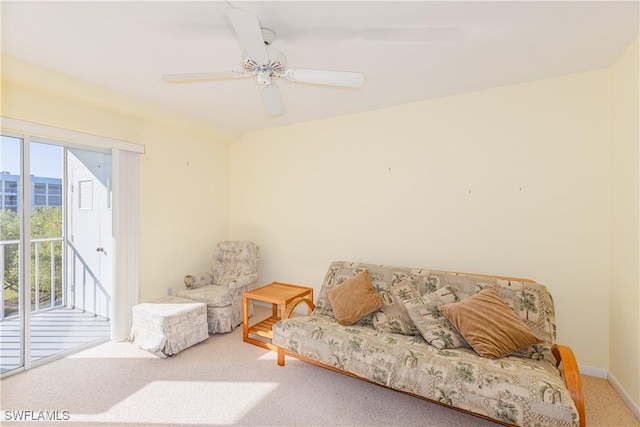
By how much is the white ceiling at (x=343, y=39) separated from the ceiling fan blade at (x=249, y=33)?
270mm

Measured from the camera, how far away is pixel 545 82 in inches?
100

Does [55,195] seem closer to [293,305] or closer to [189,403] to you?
[189,403]

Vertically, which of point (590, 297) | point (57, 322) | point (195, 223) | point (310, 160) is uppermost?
point (310, 160)

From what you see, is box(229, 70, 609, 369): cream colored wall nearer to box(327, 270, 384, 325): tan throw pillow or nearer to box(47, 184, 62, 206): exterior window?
box(327, 270, 384, 325): tan throw pillow

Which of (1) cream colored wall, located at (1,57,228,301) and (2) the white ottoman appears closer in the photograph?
(1) cream colored wall, located at (1,57,228,301)

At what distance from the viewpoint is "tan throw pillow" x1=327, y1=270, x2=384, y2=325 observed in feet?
8.53

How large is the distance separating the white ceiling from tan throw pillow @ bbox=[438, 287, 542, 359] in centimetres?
183

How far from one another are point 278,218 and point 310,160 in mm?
907

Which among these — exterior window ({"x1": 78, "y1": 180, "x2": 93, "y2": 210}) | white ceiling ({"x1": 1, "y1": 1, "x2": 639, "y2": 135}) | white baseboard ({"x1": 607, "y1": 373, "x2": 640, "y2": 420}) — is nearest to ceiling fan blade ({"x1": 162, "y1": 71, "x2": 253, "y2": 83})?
white ceiling ({"x1": 1, "y1": 1, "x2": 639, "y2": 135})

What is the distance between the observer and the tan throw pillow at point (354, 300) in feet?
8.53

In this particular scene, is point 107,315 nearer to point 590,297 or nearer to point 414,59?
point 414,59

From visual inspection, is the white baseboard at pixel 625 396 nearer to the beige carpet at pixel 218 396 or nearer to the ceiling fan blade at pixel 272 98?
the beige carpet at pixel 218 396

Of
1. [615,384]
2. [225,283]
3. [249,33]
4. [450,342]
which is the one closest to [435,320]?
[450,342]

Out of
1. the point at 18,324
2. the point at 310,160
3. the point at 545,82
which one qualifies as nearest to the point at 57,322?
the point at 18,324
